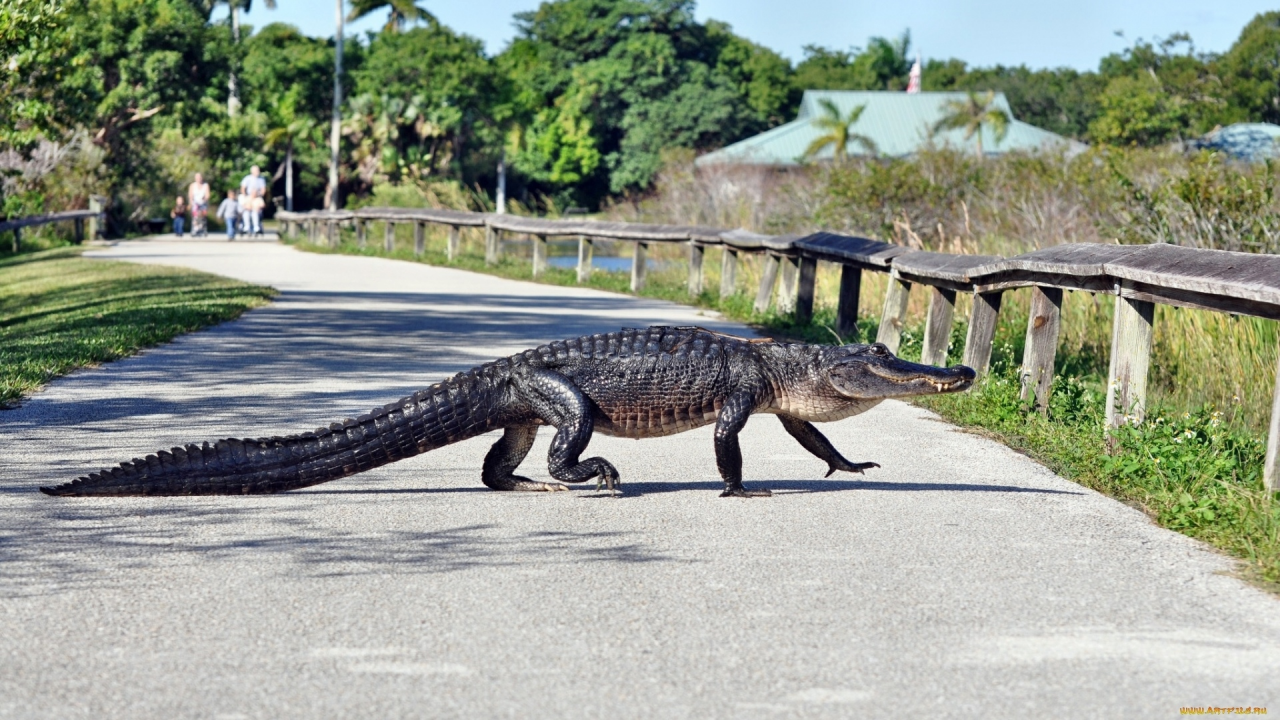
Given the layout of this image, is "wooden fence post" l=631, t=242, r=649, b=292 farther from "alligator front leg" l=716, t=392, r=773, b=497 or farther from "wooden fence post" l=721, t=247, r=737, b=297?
"alligator front leg" l=716, t=392, r=773, b=497

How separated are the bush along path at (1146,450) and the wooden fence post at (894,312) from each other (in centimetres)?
9

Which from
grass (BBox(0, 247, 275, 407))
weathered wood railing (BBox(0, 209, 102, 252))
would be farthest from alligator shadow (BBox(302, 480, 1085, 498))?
weathered wood railing (BBox(0, 209, 102, 252))

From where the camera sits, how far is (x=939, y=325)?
11.7 m

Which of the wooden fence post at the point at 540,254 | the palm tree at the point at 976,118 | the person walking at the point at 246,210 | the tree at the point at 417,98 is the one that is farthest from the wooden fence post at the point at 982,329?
the palm tree at the point at 976,118

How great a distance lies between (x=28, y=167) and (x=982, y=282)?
31896 millimetres

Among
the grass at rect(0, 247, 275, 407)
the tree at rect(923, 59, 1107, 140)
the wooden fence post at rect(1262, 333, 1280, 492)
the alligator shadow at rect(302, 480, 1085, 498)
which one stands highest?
the tree at rect(923, 59, 1107, 140)

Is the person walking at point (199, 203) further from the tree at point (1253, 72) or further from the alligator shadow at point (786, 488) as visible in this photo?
the tree at point (1253, 72)

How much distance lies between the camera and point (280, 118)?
65.4m

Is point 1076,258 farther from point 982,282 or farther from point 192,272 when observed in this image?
point 192,272

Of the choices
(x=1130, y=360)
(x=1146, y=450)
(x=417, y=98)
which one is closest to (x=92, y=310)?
(x=1130, y=360)

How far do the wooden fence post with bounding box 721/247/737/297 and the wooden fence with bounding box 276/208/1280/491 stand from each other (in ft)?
1.20

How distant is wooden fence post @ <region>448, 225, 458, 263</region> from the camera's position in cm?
2863

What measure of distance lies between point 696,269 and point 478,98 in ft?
167

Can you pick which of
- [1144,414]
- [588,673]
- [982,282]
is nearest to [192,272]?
[982,282]
